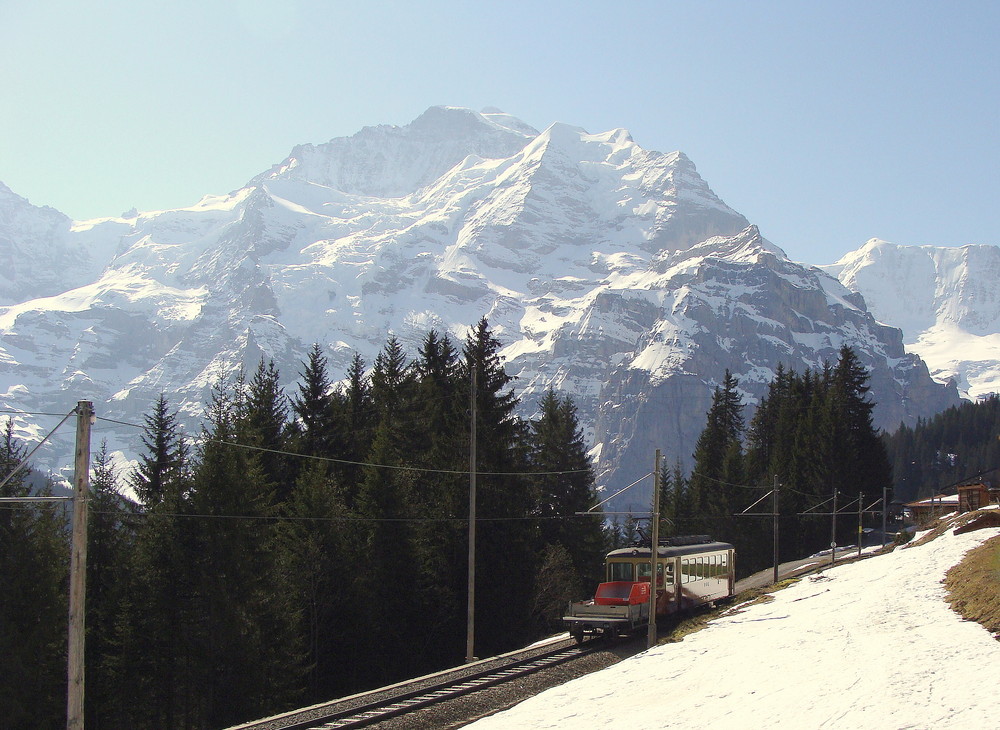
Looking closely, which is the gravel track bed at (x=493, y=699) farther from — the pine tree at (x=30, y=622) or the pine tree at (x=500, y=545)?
the pine tree at (x=30, y=622)

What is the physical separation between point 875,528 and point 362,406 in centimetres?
6012

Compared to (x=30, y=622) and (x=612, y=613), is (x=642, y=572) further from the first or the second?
(x=30, y=622)

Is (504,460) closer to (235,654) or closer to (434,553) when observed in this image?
(434,553)

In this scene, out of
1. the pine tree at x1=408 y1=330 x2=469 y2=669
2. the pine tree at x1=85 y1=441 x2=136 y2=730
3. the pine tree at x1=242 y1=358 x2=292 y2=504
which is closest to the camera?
the pine tree at x1=85 y1=441 x2=136 y2=730

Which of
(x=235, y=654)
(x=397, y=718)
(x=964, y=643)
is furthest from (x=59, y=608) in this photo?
(x=964, y=643)

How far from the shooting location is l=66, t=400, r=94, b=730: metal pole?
18.4 meters

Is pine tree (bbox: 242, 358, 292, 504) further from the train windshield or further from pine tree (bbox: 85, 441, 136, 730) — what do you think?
the train windshield

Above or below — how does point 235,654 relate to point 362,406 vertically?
below

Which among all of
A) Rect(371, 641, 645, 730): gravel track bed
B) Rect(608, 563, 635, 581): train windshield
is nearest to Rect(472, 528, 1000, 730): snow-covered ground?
Rect(371, 641, 645, 730): gravel track bed

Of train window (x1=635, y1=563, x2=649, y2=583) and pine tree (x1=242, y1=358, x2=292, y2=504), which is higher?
pine tree (x1=242, y1=358, x2=292, y2=504)

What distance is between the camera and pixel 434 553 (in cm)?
4672

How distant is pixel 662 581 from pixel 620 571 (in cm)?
188

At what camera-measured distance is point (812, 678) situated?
2111cm

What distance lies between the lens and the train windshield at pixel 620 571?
3872cm
